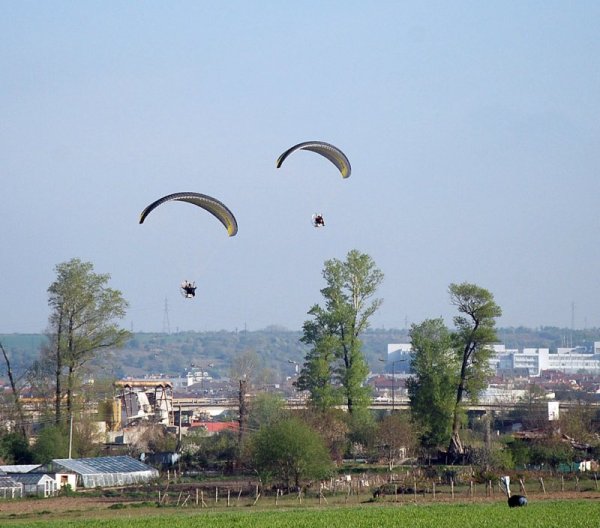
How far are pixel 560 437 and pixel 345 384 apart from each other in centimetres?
1110

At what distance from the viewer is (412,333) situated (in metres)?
61.8

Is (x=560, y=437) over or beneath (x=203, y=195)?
beneath

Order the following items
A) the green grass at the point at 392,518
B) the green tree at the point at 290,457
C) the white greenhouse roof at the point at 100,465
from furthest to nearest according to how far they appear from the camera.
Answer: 1. the white greenhouse roof at the point at 100,465
2. the green tree at the point at 290,457
3. the green grass at the point at 392,518

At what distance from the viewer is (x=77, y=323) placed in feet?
192

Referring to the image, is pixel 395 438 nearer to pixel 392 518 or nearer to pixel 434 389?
pixel 434 389

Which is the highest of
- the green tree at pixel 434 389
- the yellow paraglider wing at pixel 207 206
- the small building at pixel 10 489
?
the yellow paraglider wing at pixel 207 206

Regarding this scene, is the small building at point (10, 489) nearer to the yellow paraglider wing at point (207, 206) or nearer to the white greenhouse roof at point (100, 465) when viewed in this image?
the white greenhouse roof at point (100, 465)

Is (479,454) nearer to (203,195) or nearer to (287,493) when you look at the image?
(287,493)

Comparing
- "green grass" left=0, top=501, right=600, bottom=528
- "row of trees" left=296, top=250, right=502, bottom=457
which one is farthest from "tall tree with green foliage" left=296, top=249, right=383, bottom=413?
"green grass" left=0, top=501, right=600, bottom=528

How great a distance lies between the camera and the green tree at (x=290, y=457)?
46.2 metres

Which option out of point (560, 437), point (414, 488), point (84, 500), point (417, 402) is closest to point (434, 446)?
point (417, 402)

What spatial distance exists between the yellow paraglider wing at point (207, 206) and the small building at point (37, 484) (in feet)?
59.2

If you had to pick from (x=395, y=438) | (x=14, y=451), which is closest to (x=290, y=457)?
(x=395, y=438)

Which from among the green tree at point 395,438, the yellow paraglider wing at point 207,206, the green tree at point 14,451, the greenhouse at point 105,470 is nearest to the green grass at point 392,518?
the yellow paraglider wing at point 207,206
